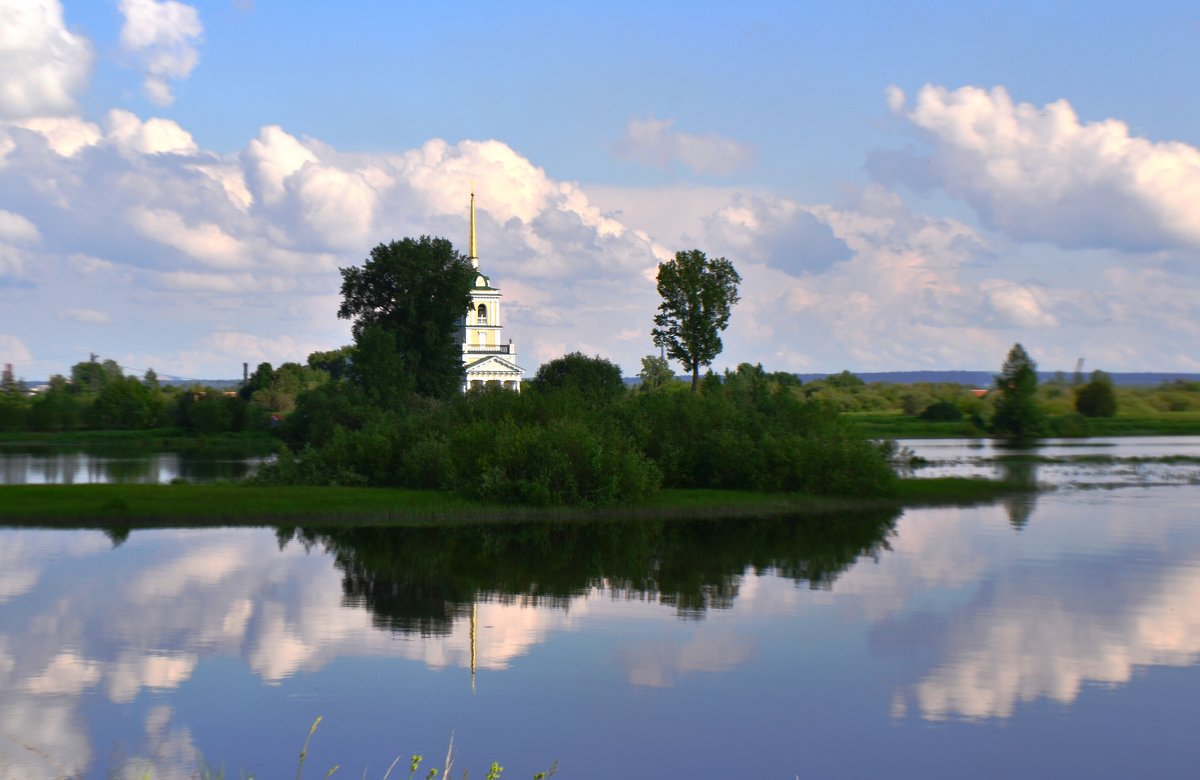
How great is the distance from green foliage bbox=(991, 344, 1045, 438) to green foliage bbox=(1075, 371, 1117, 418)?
1507 centimetres

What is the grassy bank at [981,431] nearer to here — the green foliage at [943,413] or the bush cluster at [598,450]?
the green foliage at [943,413]

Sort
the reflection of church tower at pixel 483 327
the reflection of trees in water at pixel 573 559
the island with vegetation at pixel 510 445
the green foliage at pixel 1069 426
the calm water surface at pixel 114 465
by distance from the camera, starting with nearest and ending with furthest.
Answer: the reflection of trees in water at pixel 573 559 < the island with vegetation at pixel 510 445 < the calm water surface at pixel 114 465 < the green foliage at pixel 1069 426 < the reflection of church tower at pixel 483 327

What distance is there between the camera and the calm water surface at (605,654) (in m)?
18.8

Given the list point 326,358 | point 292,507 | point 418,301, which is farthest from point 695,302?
point 326,358

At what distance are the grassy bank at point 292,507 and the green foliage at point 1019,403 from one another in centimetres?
5378

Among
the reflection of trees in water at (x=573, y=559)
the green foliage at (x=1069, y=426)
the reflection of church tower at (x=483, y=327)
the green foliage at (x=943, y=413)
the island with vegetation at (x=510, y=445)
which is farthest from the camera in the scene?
the reflection of church tower at (x=483, y=327)

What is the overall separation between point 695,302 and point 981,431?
111 ft

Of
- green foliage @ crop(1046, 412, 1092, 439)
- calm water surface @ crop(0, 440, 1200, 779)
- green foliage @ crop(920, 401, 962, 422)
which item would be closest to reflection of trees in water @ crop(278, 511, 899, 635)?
calm water surface @ crop(0, 440, 1200, 779)

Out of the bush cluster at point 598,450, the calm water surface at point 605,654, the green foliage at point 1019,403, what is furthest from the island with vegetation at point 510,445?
the green foliage at point 1019,403

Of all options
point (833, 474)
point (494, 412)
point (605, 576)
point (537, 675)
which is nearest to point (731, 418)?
point (833, 474)

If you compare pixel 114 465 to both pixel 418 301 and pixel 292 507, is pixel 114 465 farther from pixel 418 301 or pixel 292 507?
pixel 292 507

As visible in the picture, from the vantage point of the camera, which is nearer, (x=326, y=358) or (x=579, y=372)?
(x=579, y=372)

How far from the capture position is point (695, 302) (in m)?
78.8

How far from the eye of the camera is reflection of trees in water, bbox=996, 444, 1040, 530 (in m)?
47.8
